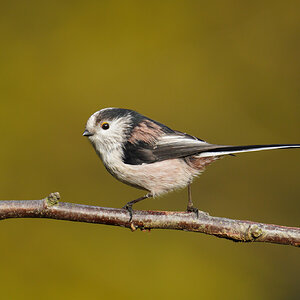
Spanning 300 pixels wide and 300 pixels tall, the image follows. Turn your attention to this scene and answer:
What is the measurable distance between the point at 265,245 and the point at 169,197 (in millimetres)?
1021

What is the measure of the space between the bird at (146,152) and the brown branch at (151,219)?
10 centimetres

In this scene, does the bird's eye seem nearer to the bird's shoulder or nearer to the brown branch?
the bird's shoulder

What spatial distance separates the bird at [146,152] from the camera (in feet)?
9.98

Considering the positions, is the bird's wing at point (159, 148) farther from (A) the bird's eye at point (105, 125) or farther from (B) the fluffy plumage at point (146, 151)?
(A) the bird's eye at point (105, 125)

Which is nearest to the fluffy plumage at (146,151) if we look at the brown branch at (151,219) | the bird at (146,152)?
the bird at (146,152)

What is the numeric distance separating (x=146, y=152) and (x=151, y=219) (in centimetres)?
53

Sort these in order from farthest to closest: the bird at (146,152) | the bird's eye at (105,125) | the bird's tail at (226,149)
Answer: the bird's eye at (105,125), the bird at (146,152), the bird's tail at (226,149)

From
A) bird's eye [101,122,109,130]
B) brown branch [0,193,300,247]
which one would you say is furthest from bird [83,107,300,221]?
brown branch [0,193,300,247]

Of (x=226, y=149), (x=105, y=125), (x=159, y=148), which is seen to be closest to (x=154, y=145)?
(x=159, y=148)

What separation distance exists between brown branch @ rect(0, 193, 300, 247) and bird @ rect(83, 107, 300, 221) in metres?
0.10

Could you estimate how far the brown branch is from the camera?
2.62 meters

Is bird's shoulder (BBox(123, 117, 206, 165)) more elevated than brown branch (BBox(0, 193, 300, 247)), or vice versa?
bird's shoulder (BBox(123, 117, 206, 165))

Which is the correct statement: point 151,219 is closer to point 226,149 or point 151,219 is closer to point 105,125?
point 226,149

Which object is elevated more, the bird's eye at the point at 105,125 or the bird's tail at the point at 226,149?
the bird's eye at the point at 105,125
